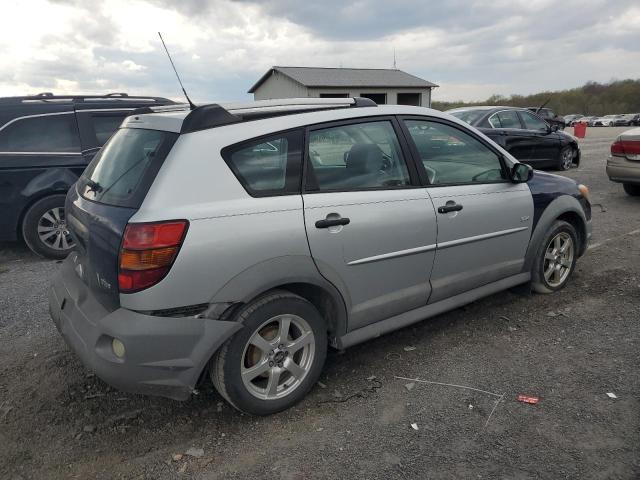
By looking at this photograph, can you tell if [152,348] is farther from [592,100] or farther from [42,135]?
[592,100]

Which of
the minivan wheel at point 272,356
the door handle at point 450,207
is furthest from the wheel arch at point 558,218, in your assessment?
the minivan wheel at point 272,356

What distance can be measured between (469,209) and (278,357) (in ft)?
5.61

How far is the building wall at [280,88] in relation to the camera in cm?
3372

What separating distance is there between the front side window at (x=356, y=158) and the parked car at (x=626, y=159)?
6.47 m

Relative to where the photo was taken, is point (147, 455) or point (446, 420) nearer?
point (147, 455)

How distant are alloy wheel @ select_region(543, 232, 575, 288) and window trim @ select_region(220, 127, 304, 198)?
8.38 feet

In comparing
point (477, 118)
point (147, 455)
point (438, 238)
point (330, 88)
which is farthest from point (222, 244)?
point (330, 88)

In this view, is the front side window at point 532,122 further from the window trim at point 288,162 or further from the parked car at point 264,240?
the window trim at point 288,162

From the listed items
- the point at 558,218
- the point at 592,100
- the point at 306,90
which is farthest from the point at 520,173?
the point at 592,100

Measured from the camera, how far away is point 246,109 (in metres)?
2.86

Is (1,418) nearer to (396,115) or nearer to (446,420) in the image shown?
(446,420)

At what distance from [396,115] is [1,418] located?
304 cm

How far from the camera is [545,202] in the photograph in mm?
4094

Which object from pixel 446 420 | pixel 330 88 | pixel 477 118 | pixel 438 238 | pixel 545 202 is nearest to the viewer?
pixel 446 420
